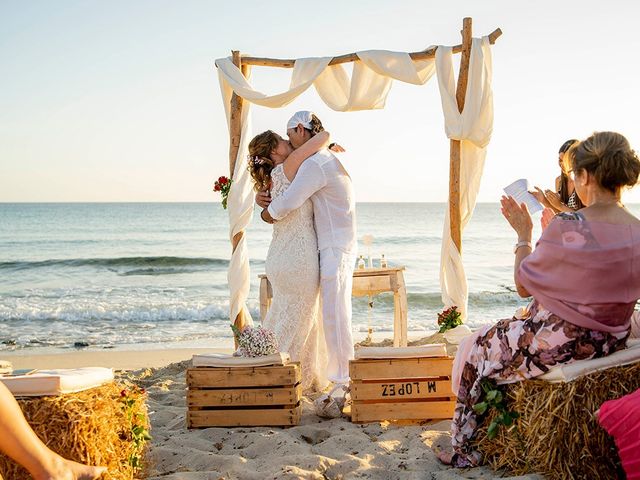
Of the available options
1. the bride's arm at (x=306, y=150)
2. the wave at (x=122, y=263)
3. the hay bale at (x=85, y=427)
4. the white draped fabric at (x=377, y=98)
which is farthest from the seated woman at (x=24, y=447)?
the wave at (x=122, y=263)

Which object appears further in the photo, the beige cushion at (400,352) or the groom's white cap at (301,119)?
the groom's white cap at (301,119)

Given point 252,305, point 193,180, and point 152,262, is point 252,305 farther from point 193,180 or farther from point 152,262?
point 193,180

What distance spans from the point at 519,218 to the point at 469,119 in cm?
299

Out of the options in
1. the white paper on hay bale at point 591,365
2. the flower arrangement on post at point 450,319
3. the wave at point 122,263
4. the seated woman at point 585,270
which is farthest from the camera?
the wave at point 122,263

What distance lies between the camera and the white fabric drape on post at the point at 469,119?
259 inches

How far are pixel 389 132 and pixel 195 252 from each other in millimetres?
7791

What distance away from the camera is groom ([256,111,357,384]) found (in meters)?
5.54

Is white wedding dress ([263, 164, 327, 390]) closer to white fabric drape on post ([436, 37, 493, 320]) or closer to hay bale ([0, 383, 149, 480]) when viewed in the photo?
white fabric drape on post ([436, 37, 493, 320])

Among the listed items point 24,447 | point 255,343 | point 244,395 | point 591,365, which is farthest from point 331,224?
point 24,447

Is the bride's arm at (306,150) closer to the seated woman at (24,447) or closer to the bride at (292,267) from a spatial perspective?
the bride at (292,267)

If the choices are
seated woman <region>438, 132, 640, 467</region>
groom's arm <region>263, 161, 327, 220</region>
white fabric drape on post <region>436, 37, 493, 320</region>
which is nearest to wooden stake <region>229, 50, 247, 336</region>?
groom's arm <region>263, 161, 327, 220</region>

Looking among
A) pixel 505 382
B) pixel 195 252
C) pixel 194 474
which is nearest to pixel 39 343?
pixel 194 474

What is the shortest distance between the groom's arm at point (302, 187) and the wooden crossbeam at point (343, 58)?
5.36ft

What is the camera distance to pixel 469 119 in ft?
21.6
